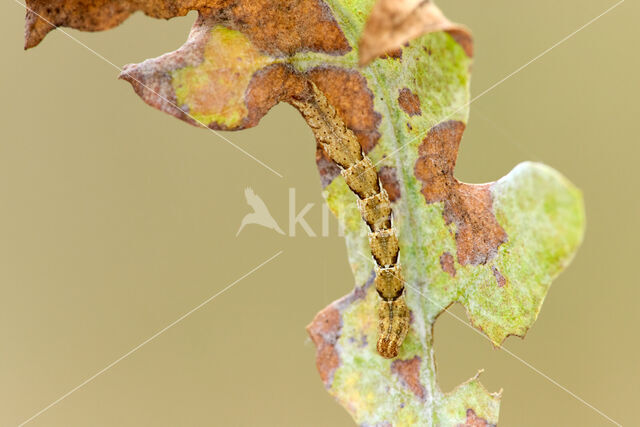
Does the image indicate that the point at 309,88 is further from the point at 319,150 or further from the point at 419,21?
the point at 419,21

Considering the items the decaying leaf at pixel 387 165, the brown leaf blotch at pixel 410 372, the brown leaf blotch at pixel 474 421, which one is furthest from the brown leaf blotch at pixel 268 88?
the brown leaf blotch at pixel 474 421

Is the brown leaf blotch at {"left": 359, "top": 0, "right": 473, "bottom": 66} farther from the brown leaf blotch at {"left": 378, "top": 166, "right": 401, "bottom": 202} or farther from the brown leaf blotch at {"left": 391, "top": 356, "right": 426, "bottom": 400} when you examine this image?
the brown leaf blotch at {"left": 391, "top": 356, "right": 426, "bottom": 400}

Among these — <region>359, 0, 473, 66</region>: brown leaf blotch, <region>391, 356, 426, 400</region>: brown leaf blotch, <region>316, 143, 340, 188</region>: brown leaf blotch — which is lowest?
<region>391, 356, 426, 400</region>: brown leaf blotch

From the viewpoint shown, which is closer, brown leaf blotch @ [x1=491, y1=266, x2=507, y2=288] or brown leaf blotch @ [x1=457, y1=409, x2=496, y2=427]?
brown leaf blotch @ [x1=491, y1=266, x2=507, y2=288]

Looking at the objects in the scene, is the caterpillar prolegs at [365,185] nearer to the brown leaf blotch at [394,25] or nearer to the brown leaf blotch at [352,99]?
the brown leaf blotch at [352,99]

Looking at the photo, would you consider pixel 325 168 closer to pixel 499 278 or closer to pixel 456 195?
pixel 456 195

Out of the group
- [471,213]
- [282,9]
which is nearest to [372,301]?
[471,213]

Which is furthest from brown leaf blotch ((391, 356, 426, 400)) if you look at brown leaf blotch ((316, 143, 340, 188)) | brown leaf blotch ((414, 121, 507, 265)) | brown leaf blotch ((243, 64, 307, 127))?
brown leaf blotch ((243, 64, 307, 127))
